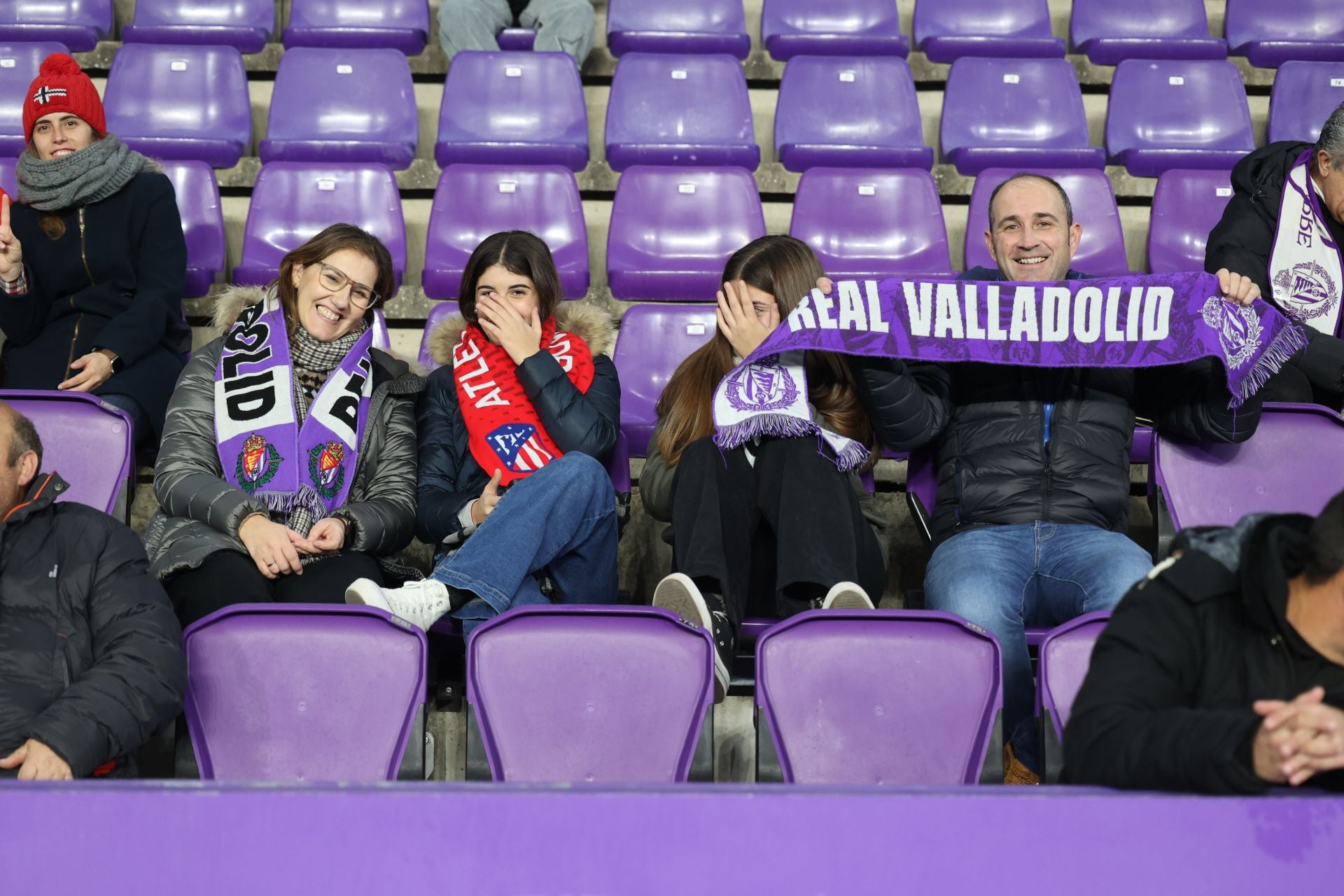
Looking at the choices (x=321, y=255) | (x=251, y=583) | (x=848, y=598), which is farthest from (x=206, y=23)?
(x=848, y=598)

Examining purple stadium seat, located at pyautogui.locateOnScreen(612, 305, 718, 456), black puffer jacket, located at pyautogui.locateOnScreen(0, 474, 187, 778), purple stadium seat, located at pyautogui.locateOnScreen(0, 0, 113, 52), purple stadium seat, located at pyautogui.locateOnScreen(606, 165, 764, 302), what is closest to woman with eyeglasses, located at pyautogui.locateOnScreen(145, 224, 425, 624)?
black puffer jacket, located at pyautogui.locateOnScreen(0, 474, 187, 778)

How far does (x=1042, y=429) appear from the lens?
2.87 m

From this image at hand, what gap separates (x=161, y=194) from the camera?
3482 mm

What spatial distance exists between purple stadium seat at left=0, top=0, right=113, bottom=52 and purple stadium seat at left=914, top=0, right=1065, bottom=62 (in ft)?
9.19

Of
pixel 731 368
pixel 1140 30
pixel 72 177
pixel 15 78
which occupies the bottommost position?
pixel 731 368

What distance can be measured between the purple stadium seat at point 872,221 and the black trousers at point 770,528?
50.5 inches

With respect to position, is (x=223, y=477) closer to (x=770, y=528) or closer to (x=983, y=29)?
(x=770, y=528)

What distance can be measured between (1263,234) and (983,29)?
1.98 metres

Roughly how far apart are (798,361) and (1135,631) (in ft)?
4.17

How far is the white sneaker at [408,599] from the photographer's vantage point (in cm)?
249

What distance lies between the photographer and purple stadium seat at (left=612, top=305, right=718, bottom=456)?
137 inches

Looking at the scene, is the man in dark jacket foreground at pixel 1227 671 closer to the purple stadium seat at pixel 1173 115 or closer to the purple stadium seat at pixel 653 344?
the purple stadium seat at pixel 653 344

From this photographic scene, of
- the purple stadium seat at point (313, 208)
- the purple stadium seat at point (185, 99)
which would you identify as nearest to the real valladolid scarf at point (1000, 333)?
the purple stadium seat at point (313, 208)

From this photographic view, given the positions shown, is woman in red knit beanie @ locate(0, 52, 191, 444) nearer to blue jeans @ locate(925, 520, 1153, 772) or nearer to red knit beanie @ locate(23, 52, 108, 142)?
red knit beanie @ locate(23, 52, 108, 142)
